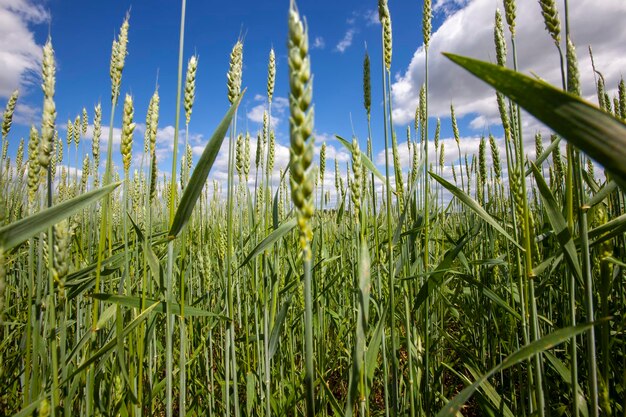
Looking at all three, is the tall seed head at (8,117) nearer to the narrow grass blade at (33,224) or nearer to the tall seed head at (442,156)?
the narrow grass blade at (33,224)

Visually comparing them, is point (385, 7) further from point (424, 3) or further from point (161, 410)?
point (161, 410)

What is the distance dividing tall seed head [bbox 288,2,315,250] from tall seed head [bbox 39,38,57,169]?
617 mm

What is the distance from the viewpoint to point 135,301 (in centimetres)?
97

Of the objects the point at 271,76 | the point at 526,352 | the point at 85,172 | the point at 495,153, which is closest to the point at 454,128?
the point at 495,153

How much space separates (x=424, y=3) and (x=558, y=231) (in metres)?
1.07

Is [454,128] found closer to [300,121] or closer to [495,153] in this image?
[495,153]

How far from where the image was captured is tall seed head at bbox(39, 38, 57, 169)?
2.48 ft

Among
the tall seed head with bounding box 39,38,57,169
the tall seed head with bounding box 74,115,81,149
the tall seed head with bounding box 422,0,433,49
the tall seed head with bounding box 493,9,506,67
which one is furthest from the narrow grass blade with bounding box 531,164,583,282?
the tall seed head with bounding box 74,115,81,149

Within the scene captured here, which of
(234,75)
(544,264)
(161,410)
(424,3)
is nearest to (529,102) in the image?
(544,264)

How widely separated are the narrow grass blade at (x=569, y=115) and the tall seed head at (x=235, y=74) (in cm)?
80

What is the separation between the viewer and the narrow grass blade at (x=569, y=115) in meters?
0.39

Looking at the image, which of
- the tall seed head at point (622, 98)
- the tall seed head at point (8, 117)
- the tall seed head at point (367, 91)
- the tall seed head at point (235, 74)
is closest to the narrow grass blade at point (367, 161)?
the tall seed head at point (367, 91)

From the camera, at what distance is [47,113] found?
0.77 meters

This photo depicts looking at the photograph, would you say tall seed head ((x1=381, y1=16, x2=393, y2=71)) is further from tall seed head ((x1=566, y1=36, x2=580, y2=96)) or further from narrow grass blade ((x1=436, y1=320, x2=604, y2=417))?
narrow grass blade ((x1=436, y1=320, x2=604, y2=417))
